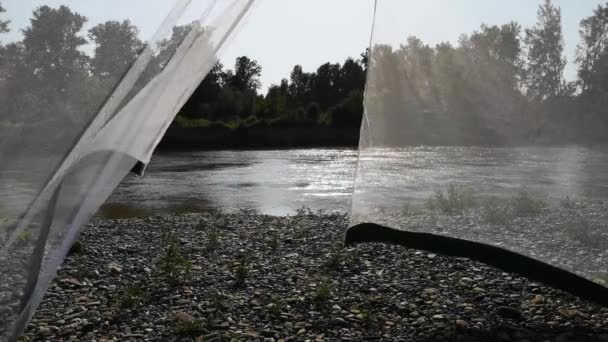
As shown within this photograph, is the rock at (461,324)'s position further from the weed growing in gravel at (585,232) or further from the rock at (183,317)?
the rock at (183,317)

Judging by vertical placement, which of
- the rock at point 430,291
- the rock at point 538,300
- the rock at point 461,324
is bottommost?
the rock at point 461,324

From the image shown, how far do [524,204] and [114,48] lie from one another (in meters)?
1.96

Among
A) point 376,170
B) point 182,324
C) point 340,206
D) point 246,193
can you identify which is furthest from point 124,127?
point 246,193

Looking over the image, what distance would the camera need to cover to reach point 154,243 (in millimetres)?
4773

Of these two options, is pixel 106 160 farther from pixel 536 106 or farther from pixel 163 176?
pixel 163 176

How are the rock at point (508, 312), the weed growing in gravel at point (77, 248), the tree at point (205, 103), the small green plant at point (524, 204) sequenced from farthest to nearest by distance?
Result: the tree at point (205, 103) → the weed growing in gravel at point (77, 248) → the rock at point (508, 312) → the small green plant at point (524, 204)

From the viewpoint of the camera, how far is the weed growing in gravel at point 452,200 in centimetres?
265

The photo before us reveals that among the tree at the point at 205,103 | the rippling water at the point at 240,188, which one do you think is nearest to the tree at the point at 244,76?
the tree at the point at 205,103

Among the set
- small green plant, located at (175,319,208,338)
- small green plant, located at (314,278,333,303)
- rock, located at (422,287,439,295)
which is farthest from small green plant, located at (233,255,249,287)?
rock, located at (422,287,439,295)

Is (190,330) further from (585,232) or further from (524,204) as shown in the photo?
(585,232)

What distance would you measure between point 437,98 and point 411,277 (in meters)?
1.21

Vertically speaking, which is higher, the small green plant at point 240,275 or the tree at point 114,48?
the tree at point 114,48

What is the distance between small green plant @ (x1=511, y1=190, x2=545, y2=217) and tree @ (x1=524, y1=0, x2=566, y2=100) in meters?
0.48

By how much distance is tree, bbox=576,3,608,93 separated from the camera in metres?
2.24
